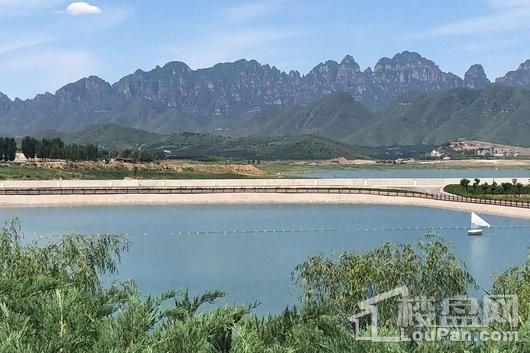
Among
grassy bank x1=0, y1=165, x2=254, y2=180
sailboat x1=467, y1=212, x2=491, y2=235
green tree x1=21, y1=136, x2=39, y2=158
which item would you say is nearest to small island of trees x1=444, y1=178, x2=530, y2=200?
sailboat x1=467, y1=212, x2=491, y2=235

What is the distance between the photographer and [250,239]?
5644 centimetres

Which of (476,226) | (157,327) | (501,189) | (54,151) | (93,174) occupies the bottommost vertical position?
(476,226)

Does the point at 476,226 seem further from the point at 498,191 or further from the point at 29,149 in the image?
the point at 29,149

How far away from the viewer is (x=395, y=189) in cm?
9550

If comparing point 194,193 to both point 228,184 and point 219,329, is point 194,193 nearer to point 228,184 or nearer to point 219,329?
point 228,184

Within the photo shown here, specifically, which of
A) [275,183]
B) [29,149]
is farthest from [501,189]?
[29,149]

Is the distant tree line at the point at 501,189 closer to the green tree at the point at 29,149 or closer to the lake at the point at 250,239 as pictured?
the lake at the point at 250,239

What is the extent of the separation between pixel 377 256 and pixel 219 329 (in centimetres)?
1461

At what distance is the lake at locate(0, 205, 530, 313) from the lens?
36.0 m

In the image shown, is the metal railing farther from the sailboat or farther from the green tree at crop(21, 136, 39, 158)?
the green tree at crop(21, 136, 39, 158)

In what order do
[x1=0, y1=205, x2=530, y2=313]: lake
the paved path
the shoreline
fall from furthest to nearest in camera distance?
1. the paved path
2. the shoreline
3. [x1=0, y1=205, x2=530, y2=313]: lake

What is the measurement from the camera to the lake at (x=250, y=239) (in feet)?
118

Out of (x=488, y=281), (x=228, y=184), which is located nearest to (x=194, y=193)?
(x=228, y=184)

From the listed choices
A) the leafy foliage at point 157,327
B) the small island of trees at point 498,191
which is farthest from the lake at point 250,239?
the leafy foliage at point 157,327
